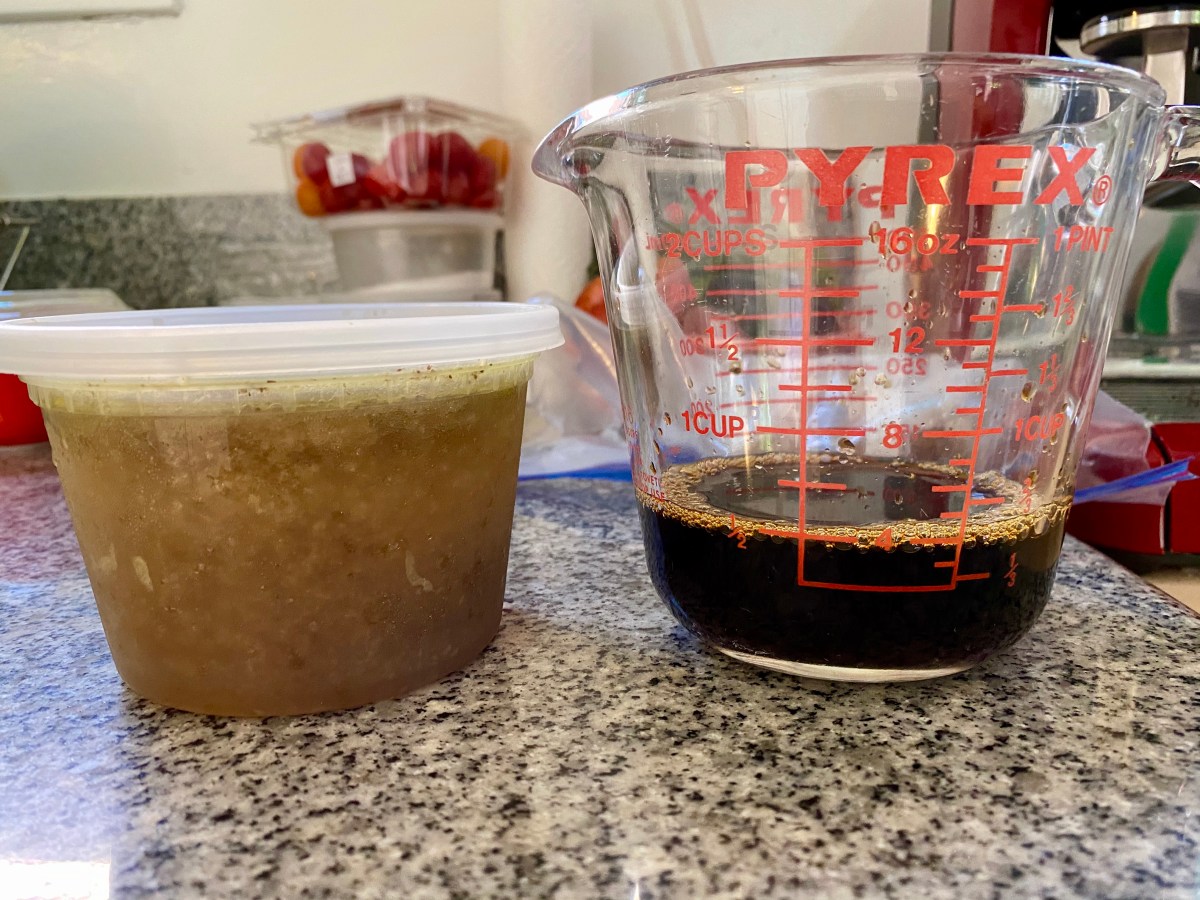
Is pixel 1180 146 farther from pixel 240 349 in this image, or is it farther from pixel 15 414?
pixel 15 414

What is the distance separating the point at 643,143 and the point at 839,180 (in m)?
0.10

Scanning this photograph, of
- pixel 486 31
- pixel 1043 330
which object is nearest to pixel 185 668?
pixel 1043 330

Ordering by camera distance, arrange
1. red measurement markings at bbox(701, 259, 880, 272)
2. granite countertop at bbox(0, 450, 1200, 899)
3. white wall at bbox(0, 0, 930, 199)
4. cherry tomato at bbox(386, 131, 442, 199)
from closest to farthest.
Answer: granite countertop at bbox(0, 450, 1200, 899) < red measurement markings at bbox(701, 259, 880, 272) < cherry tomato at bbox(386, 131, 442, 199) < white wall at bbox(0, 0, 930, 199)

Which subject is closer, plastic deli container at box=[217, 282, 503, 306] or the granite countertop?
the granite countertop

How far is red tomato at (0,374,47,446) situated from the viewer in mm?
999

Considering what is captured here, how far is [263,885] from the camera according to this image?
30cm

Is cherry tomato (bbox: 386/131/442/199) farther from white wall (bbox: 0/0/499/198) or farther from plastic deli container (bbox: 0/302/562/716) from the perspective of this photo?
plastic deli container (bbox: 0/302/562/716)

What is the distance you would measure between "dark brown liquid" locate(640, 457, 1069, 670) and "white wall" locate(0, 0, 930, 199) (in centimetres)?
88

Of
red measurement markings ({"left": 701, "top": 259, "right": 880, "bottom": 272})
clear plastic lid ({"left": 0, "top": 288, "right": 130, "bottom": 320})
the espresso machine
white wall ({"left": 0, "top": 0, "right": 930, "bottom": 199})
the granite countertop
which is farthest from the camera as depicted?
white wall ({"left": 0, "top": 0, "right": 930, "bottom": 199})

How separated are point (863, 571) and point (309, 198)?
36.8 inches

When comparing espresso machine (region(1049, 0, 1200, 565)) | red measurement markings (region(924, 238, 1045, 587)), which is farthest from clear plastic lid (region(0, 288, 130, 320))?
espresso machine (region(1049, 0, 1200, 565))

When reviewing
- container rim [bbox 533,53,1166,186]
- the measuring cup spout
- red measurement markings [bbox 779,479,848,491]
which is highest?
container rim [bbox 533,53,1166,186]

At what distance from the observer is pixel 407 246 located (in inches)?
42.4

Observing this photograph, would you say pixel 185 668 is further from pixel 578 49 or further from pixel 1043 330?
pixel 578 49
